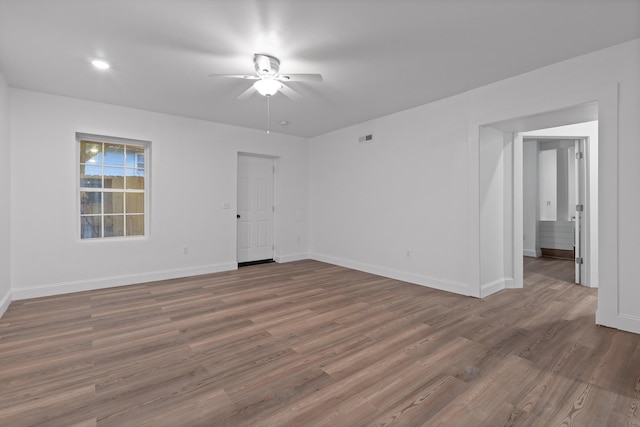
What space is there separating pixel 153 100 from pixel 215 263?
280cm

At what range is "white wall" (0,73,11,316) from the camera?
3369mm

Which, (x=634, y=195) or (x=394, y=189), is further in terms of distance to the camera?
(x=394, y=189)

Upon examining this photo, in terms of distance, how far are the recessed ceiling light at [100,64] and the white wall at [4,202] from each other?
122 centimetres

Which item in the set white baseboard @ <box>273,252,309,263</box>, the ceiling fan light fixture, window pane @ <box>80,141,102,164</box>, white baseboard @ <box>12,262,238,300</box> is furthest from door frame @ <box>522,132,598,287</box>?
window pane @ <box>80,141,102,164</box>

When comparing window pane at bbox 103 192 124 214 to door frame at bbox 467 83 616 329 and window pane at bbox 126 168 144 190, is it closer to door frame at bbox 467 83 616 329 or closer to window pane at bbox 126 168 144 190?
window pane at bbox 126 168 144 190

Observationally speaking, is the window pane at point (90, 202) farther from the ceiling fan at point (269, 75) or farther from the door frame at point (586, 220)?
the door frame at point (586, 220)

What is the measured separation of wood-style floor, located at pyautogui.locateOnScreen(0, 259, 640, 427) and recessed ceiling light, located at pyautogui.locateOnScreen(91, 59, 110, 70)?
2691 millimetres

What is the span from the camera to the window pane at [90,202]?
436cm

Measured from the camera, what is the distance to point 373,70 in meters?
3.28

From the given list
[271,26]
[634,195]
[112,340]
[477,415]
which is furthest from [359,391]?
[634,195]

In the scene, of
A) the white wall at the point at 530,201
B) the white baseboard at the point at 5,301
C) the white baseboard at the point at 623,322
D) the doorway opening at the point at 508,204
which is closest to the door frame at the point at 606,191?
the white baseboard at the point at 623,322

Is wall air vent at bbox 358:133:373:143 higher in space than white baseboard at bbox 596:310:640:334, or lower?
higher

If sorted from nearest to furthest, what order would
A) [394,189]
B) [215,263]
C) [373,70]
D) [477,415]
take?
[477,415] < [373,70] < [394,189] < [215,263]

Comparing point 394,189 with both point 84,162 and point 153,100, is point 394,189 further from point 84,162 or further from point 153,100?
point 84,162
